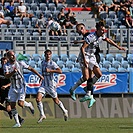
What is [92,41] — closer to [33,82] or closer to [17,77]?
[17,77]

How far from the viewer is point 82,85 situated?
25188mm

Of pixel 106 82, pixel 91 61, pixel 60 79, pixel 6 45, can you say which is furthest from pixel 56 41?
pixel 91 61

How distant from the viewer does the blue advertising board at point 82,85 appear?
2508 centimetres

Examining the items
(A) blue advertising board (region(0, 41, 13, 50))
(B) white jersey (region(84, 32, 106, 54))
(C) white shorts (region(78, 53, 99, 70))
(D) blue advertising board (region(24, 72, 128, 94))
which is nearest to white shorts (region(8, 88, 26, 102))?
(C) white shorts (region(78, 53, 99, 70))

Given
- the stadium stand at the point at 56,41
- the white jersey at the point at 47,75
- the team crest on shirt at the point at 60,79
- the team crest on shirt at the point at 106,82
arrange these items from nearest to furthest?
1. the white jersey at the point at 47,75
2. the team crest on shirt at the point at 60,79
3. the team crest on shirt at the point at 106,82
4. the stadium stand at the point at 56,41

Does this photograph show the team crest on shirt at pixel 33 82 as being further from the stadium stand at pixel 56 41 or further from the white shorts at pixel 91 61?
the white shorts at pixel 91 61

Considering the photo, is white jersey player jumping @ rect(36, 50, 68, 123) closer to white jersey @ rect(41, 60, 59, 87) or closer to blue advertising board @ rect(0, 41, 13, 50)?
white jersey @ rect(41, 60, 59, 87)

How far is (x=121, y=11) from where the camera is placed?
3197 centimetres

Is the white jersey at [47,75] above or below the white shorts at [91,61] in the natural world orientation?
below

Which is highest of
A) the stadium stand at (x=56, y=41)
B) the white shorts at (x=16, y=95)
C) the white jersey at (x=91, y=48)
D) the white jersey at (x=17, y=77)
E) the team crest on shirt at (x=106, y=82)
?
the white jersey at (x=91, y=48)

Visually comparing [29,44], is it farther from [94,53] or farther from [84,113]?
[94,53]

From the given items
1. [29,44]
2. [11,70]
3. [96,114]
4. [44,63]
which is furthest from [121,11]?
[11,70]

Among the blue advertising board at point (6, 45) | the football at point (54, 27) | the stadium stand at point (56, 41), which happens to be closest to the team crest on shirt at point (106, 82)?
the stadium stand at point (56, 41)

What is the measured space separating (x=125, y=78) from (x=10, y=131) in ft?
34.9
